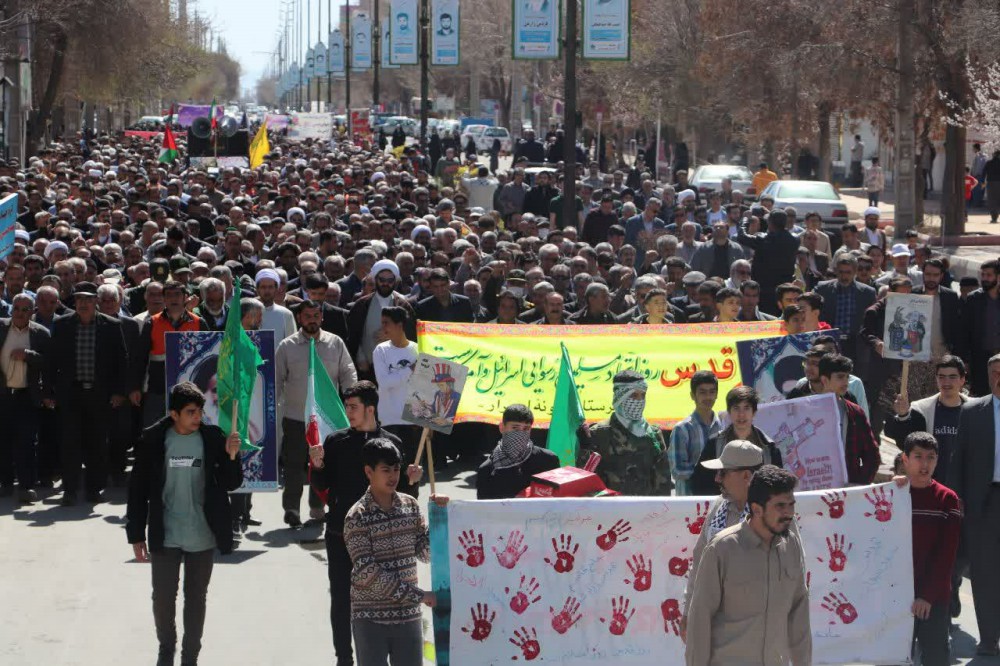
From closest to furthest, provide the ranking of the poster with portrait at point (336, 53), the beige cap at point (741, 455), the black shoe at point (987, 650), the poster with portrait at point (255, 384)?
the beige cap at point (741, 455) < the black shoe at point (987, 650) < the poster with portrait at point (255, 384) < the poster with portrait at point (336, 53)

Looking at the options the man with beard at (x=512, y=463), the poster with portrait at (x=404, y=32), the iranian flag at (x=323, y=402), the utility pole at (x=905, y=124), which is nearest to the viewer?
the man with beard at (x=512, y=463)

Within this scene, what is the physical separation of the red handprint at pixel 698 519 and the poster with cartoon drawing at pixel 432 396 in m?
1.30

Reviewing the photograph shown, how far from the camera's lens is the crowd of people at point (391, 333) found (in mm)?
7645

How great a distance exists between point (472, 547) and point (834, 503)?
5.90 feet

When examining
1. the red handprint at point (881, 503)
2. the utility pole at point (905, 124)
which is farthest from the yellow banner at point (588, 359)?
→ the utility pole at point (905, 124)

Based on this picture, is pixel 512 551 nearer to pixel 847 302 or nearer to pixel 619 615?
pixel 619 615

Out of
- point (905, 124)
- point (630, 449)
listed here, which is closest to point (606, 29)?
point (905, 124)

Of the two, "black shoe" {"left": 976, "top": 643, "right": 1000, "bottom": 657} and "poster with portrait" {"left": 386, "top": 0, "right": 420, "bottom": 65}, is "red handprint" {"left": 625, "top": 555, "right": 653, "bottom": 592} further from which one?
"poster with portrait" {"left": 386, "top": 0, "right": 420, "bottom": 65}

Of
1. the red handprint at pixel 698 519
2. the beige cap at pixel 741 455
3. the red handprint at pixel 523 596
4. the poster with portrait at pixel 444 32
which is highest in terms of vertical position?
the poster with portrait at pixel 444 32

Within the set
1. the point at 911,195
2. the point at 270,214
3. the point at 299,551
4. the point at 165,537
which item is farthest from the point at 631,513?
the point at 911,195

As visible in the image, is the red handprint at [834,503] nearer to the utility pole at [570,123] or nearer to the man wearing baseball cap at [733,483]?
the man wearing baseball cap at [733,483]

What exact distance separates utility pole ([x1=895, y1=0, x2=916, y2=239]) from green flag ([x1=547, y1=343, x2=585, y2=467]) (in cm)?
2448

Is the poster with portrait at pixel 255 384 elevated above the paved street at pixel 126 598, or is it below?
above

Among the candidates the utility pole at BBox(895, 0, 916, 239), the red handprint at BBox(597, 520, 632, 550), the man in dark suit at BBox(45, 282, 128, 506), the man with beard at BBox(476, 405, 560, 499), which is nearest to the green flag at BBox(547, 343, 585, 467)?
the man with beard at BBox(476, 405, 560, 499)
